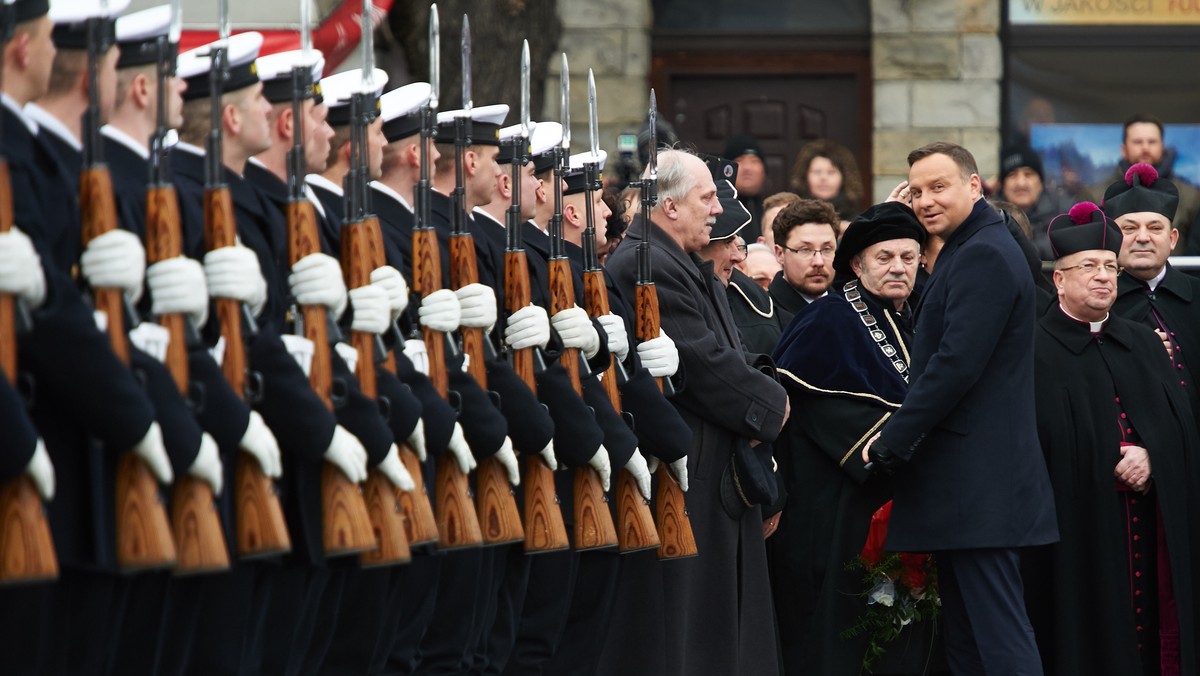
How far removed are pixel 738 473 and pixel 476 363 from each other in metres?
1.41

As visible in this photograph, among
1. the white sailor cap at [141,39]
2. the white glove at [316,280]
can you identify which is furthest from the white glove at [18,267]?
the white glove at [316,280]

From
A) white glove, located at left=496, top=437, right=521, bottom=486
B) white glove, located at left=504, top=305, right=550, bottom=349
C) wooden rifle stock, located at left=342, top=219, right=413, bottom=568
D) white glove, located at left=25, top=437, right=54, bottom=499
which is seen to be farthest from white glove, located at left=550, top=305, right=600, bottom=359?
white glove, located at left=25, top=437, right=54, bottom=499

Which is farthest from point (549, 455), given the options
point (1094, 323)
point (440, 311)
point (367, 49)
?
point (1094, 323)

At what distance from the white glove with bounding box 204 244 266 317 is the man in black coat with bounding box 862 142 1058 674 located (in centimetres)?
290

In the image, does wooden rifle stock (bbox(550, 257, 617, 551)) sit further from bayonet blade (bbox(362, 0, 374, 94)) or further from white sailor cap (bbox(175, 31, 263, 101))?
white sailor cap (bbox(175, 31, 263, 101))

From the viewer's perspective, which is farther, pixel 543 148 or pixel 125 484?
pixel 543 148

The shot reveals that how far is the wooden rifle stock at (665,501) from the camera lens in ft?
20.1

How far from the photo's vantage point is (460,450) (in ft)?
17.0

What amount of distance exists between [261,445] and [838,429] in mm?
3283

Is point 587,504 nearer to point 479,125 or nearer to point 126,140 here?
point 479,125

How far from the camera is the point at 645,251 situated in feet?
20.9

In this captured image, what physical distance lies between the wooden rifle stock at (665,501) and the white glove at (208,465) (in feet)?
7.53

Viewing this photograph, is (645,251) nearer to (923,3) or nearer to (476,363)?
(476,363)

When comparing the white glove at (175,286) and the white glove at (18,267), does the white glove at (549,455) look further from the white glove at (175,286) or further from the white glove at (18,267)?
the white glove at (18,267)
